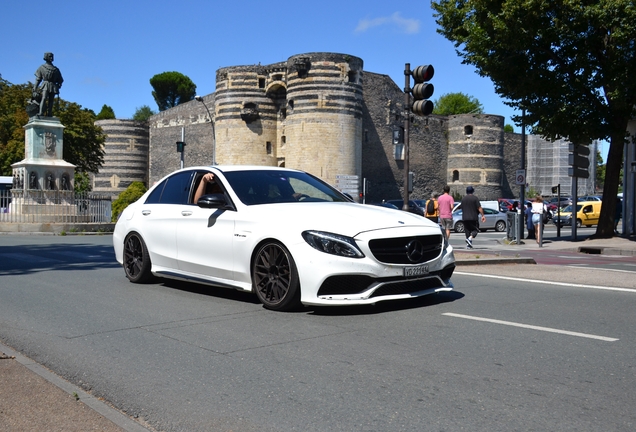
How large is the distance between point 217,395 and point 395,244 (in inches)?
118

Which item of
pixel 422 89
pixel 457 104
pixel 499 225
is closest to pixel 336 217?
pixel 422 89

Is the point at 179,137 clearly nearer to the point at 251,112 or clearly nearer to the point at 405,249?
the point at 251,112

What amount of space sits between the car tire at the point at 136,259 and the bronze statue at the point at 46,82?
18.6m

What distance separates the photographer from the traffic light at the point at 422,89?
13617 millimetres

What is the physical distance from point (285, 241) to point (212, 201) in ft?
4.26

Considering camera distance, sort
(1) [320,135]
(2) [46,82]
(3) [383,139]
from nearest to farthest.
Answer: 1. (2) [46,82]
2. (1) [320,135]
3. (3) [383,139]

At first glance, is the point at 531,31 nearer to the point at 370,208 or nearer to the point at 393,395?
the point at 370,208

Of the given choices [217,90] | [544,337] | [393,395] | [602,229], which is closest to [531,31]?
[602,229]

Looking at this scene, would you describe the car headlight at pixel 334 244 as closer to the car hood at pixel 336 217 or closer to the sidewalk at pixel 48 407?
the car hood at pixel 336 217

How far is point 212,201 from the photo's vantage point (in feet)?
26.2

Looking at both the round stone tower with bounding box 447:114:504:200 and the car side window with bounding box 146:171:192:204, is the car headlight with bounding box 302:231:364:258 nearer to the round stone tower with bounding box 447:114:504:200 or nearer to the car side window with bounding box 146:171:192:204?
the car side window with bounding box 146:171:192:204

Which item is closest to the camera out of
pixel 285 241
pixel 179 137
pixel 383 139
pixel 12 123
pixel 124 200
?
pixel 285 241

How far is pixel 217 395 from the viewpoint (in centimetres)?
460

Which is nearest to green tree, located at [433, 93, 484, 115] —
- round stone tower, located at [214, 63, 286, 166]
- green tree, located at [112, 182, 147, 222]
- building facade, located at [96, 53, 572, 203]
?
building facade, located at [96, 53, 572, 203]
